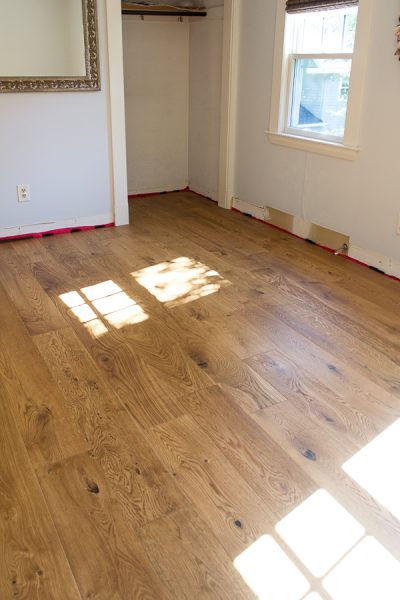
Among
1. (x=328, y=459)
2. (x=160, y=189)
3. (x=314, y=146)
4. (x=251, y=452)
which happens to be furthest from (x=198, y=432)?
(x=160, y=189)

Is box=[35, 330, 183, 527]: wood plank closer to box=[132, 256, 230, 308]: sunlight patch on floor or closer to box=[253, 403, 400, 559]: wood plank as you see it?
box=[253, 403, 400, 559]: wood plank

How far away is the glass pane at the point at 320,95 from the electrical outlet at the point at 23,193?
2.07m

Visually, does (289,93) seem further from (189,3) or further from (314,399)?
(314,399)

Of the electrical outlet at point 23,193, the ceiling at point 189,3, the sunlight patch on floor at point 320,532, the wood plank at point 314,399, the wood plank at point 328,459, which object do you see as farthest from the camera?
the ceiling at point 189,3

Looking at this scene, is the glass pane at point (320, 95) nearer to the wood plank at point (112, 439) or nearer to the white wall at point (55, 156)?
the white wall at point (55, 156)

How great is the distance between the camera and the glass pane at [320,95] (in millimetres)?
3533

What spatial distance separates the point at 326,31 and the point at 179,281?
1998mm

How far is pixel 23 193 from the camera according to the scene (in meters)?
3.92

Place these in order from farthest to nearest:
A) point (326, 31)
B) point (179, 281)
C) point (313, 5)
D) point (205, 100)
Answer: point (205, 100) < point (326, 31) < point (313, 5) < point (179, 281)

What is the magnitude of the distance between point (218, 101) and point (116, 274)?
2.26m

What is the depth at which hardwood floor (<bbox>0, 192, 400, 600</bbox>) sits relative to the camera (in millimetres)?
1460

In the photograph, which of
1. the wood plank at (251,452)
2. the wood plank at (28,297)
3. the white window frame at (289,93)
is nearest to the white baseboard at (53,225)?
the wood plank at (28,297)

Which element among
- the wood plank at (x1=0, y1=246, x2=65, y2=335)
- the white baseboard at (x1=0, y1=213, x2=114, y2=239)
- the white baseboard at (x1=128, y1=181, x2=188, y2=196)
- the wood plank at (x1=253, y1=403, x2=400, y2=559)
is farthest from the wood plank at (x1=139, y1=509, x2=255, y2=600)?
the white baseboard at (x1=128, y1=181, x2=188, y2=196)

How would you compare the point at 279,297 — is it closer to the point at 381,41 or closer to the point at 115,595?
the point at 381,41
